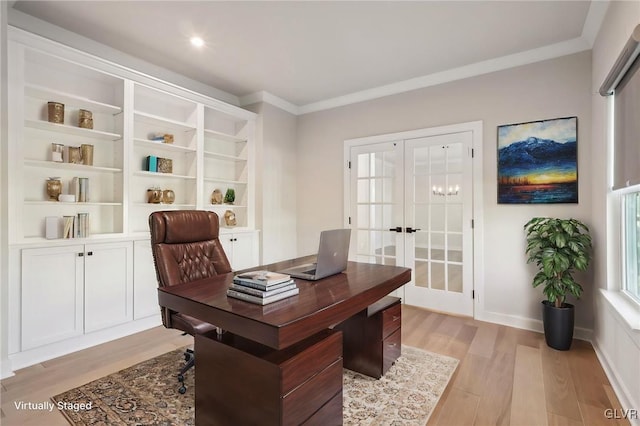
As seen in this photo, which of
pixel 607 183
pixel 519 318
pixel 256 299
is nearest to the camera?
pixel 256 299

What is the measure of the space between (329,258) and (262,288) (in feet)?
1.84

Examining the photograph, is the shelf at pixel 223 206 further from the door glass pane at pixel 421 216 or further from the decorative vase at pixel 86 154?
the door glass pane at pixel 421 216

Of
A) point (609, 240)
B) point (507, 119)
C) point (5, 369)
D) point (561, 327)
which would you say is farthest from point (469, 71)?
point (5, 369)

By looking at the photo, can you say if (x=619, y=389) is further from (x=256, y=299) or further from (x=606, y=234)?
(x=256, y=299)

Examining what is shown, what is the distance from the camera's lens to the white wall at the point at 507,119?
2814mm

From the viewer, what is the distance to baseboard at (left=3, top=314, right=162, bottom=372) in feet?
7.54

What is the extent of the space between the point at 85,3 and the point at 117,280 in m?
2.23

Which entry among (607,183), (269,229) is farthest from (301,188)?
(607,183)

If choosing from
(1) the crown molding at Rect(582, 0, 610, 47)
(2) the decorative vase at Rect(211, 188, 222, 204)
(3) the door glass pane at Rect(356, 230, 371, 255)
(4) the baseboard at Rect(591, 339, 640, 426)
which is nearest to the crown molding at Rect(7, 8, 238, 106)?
(2) the decorative vase at Rect(211, 188, 222, 204)

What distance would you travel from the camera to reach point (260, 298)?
138 cm

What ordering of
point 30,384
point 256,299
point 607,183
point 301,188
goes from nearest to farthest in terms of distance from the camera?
point 256,299 → point 30,384 → point 607,183 → point 301,188

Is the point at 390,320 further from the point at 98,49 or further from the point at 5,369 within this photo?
the point at 98,49

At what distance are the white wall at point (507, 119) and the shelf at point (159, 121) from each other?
2.08 meters

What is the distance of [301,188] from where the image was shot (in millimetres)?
4738
